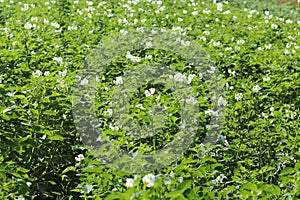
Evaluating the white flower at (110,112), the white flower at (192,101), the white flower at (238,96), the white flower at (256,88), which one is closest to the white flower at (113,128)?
the white flower at (110,112)

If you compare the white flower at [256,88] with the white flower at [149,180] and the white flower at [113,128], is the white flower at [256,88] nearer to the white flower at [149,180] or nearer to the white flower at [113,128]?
the white flower at [113,128]

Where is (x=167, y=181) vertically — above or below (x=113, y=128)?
above

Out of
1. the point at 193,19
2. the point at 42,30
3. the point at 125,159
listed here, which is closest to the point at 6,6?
the point at 42,30

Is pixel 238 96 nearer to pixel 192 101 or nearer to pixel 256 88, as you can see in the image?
pixel 256 88

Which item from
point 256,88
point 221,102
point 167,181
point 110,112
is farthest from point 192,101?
point 167,181

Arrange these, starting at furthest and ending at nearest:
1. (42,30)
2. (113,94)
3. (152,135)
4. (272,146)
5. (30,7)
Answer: (30,7), (42,30), (113,94), (272,146), (152,135)

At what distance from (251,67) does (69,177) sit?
2.89 meters

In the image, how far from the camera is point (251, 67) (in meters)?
5.70

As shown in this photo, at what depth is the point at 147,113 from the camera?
11.8ft

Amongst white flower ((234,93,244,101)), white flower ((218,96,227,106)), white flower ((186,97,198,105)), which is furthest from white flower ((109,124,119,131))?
white flower ((234,93,244,101))

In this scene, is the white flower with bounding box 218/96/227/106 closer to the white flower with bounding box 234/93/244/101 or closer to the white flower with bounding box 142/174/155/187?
the white flower with bounding box 234/93/244/101

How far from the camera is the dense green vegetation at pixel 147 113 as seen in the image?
2693 mm

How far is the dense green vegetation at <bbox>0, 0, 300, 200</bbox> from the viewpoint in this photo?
8.84 feet

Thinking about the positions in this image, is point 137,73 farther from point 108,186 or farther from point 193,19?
point 193,19
